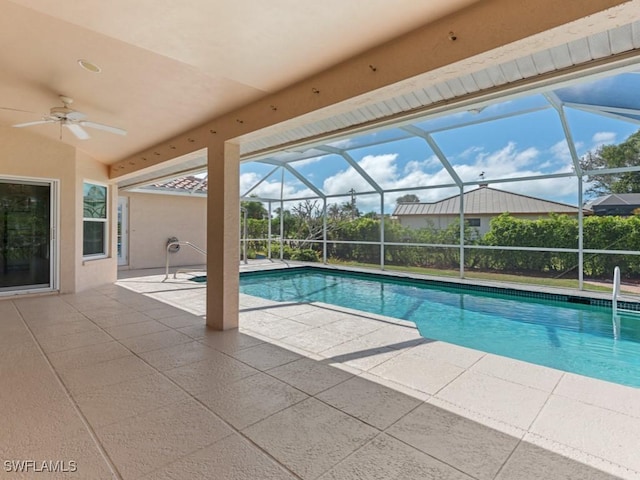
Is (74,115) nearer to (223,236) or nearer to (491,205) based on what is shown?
(223,236)

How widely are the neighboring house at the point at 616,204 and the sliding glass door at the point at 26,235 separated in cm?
1154

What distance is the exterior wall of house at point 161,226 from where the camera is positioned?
1059 centimetres

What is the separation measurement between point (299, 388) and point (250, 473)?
1.00 meters

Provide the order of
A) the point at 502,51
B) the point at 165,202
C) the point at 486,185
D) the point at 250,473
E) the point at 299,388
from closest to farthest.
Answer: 1. the point at 250,473
2. the point at 502,51
3. the point at 299,388
4. the point at 486,185
5. the point at 165,202

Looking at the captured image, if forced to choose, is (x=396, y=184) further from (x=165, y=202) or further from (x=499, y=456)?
(x=499, y=456)

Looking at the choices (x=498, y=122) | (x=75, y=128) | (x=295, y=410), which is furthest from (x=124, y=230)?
(x=498, y=122)

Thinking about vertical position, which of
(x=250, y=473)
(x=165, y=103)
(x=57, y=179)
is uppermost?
(x=165, y=103)

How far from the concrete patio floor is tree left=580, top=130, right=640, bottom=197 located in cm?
633

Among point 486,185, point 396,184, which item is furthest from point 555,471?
point 396,184

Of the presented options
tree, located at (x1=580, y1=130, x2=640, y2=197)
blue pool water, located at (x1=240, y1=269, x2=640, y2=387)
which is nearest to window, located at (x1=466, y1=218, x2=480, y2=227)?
blue pool water, located at (x1=240, y1=269, x2=640, y2=387)

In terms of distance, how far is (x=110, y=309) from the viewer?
548 cm

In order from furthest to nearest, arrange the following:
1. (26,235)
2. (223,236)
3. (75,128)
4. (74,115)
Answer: (26,235), (75,128), (223,236), (74,115)

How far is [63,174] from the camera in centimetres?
670

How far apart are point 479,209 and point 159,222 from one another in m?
9.75
